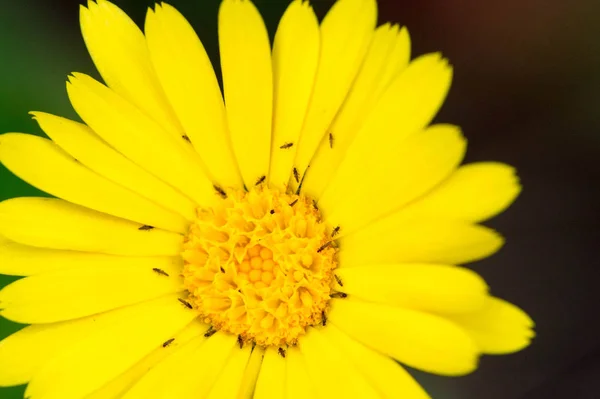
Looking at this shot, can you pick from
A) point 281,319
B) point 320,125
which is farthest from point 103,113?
point 281,319

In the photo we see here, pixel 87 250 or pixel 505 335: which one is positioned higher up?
pixel 87 250

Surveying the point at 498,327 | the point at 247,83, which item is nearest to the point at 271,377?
the point at 498,327

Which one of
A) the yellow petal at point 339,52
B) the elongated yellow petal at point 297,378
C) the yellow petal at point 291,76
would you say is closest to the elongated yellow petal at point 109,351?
the elongated yellow petal at point 297,378

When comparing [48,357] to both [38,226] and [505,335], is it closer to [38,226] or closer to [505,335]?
[38,226]

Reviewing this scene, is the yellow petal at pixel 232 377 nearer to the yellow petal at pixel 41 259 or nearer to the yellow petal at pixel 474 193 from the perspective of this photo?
the yellow petal at pixel 41 259

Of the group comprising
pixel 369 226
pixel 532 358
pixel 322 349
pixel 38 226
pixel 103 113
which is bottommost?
pixel 532 358

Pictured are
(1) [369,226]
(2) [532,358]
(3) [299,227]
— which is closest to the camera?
(1) [369,226]
